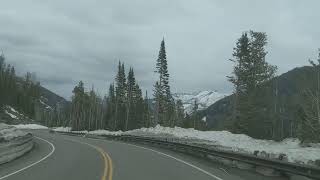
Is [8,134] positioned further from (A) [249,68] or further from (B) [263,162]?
(A) [249,68]

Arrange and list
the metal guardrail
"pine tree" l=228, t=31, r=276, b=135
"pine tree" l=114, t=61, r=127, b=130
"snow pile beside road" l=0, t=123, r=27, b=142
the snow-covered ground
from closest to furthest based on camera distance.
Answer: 1. the metal guardrail
2. "snow pile beside road" l=0, t=123, r=27, b=142
3. "pine tree" l=228, t=31, r=276, b=135
4. "pine tree" l=114, t=61, r=127, b=130
5. the snow-covered ground

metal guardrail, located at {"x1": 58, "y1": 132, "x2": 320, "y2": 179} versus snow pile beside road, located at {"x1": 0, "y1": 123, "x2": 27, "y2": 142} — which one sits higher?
snow pile beside road, located at {"x1": 0, "y1": 123, "x2": 27, "y2": 142}

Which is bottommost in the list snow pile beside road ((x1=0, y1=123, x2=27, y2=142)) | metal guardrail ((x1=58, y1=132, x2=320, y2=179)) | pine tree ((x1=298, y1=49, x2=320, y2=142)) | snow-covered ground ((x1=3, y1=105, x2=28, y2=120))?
metal guardrail ((x1=58, y1=132, x2=320, y2=179))

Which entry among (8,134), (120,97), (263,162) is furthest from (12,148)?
(120,97)

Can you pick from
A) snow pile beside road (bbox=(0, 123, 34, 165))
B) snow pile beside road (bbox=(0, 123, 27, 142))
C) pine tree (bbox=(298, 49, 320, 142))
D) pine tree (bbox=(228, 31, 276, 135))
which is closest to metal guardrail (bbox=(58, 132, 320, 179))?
snow pile beside road (bbox=(0, 123, 34, 165))

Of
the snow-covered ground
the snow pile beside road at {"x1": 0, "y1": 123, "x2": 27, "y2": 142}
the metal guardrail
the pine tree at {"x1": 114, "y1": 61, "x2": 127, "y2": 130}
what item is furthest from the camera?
the snow-covered ground

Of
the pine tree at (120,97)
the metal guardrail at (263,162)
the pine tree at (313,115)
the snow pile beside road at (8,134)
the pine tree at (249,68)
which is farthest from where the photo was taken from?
the pine tree at (120,97)

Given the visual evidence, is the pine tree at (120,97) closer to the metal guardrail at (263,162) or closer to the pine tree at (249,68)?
the pine tree at (249,68)

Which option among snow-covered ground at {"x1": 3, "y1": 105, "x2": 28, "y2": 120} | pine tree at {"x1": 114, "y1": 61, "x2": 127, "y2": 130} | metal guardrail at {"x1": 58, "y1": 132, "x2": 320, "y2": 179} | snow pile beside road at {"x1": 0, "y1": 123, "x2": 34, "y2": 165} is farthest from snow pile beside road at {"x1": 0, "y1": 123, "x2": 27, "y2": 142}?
snow-covered ground at {"x1": 3, "y1": 105, "x2": 28, "y2": 120}

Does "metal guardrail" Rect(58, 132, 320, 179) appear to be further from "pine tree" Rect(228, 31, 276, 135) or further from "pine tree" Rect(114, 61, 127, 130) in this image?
"pine tree" Rect(114, 61, 127, 130)

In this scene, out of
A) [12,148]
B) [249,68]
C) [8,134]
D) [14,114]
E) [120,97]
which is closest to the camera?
[12,148]

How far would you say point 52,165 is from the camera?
22469 mm

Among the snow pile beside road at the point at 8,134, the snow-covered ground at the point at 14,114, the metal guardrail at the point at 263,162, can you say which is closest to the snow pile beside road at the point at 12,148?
the snow pile beside road at the point at 8,134

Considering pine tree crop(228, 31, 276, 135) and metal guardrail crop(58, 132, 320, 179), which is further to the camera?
pine tree crop(228, 31, 276, 135)
